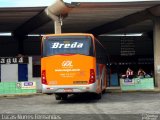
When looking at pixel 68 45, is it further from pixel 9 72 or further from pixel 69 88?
pixel 9 72

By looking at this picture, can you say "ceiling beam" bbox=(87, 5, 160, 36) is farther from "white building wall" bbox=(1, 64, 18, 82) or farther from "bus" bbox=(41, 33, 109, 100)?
"bus" bbox=(41, 33, 109, 100)

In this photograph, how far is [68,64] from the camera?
819 inches

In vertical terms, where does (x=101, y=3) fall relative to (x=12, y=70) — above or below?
above

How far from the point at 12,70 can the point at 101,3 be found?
9.72 meters

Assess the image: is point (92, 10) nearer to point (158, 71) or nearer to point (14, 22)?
point (158, 71)

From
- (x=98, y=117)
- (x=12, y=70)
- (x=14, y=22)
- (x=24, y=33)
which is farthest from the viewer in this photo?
(x=24, y=33)

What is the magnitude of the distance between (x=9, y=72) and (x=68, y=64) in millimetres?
14489

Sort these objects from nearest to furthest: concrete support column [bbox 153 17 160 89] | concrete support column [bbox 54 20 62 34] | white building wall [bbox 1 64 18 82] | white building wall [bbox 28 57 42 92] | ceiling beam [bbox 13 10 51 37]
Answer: concrete support column [bbox 54 20 62 34] → white building wall [bbox 1 64 18 82] → concrete support column [bbox 153 17 160 89] → white building wall [bbox 28 57 42 92] → ceiling beam [bbox 13 10 51 37]

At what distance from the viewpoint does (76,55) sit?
20781 millimetres

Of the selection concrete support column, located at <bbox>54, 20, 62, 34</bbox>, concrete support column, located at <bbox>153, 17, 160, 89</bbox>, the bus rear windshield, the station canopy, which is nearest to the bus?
the bus rear windshield

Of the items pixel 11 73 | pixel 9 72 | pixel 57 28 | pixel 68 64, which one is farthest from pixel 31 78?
pixel 68 64

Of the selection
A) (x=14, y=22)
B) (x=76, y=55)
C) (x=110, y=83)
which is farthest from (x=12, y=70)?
(x=76, y=55)

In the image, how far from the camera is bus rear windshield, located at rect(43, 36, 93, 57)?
68.2 ft

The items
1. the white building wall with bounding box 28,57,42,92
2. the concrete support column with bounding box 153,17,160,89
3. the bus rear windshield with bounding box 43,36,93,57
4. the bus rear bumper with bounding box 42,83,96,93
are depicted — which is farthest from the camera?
the white building wall with bounding box 28,57,42,92
